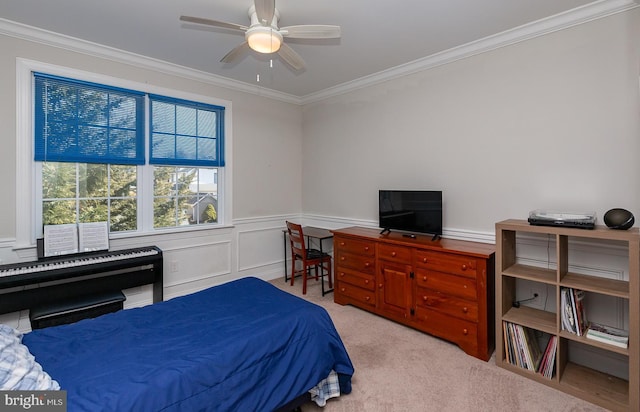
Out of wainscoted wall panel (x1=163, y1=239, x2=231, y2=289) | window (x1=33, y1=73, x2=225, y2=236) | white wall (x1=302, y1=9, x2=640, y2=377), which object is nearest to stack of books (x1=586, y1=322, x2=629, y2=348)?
white wall (x1=302, y1=9, x2=640, y2=377)

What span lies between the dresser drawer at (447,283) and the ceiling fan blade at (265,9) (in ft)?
7.84

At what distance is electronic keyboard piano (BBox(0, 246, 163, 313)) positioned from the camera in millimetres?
2381

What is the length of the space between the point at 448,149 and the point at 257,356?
2671 mm

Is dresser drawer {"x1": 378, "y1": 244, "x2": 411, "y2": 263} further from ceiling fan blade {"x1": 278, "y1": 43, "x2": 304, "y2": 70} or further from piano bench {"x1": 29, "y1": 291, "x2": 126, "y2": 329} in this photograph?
piano bench {"x1": 29, "y1": 291, "x2": 126, "y2": 329}

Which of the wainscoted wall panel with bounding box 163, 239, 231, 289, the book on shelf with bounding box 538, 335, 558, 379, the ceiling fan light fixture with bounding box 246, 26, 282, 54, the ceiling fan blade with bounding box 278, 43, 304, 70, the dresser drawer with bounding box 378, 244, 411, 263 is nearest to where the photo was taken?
the ceiling fan light fixture with bounding box 246, 26, 282, 54

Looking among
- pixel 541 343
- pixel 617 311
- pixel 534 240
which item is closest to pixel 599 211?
pixel 534 240

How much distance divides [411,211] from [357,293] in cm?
111

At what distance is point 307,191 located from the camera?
478 centimetres

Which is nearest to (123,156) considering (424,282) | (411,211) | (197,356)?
(197,356)

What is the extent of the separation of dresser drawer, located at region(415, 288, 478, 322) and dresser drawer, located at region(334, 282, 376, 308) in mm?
552

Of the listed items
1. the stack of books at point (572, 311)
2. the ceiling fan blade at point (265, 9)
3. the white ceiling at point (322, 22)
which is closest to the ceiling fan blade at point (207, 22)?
the ceiling fan blade at point (265, 9)

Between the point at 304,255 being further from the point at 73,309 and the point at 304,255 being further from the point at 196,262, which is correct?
the point at 73,309

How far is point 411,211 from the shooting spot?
3.22 m

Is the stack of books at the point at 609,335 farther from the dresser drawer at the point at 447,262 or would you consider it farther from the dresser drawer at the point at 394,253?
the dresser drawer at the point at 394,253
